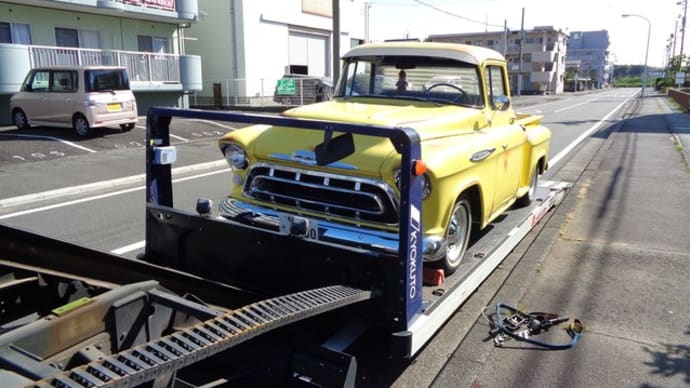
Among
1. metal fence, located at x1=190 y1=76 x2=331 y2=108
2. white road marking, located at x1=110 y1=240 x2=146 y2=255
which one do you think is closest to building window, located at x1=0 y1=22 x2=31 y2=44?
metal fence, located at x1=190 y1=76 x2=331 y2=108

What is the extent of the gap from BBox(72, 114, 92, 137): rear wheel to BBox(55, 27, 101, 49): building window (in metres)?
6.36

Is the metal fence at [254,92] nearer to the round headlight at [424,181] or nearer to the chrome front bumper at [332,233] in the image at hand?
the chrome front bumper at [332,233]

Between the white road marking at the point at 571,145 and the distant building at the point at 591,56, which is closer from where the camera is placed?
the white road marking at the point at 571,145

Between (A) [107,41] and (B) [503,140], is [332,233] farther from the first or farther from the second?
(A) [107,41]

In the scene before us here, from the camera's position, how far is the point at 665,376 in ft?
11.1

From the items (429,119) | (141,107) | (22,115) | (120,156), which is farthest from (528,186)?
(141,107)

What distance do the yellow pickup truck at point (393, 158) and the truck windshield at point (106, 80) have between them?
10.6m

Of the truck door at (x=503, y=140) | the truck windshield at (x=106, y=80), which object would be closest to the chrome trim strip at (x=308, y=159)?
the truck door at (x=503, y=140)

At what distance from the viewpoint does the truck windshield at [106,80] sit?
45.1 ft

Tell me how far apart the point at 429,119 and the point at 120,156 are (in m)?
9.44

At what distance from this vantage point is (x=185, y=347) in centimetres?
179

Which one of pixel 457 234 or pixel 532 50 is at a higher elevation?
pixel 532 50

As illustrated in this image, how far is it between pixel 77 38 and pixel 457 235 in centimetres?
1905

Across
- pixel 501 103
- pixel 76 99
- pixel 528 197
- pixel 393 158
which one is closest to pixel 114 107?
pixel 76 99
